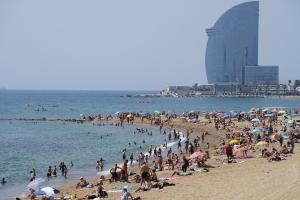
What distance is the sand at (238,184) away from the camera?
1698 cm

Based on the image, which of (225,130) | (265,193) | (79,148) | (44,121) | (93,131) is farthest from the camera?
(44,121)

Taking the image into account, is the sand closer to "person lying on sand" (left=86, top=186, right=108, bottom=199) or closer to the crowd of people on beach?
"person lying on sand" (left=86, top=186, right=108, bottom=199)

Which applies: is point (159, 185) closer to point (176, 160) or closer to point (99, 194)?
point (99, 194)

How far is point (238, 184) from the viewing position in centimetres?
1909

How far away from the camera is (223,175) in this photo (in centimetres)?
2200

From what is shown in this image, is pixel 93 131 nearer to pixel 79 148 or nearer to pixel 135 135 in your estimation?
pixel 135 135

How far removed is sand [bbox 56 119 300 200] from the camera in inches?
669

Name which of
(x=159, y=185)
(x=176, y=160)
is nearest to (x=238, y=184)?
(x=159, y=185)

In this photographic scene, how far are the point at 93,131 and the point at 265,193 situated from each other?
145 feet

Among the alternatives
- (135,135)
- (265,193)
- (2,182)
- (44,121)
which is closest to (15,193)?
(2,182)

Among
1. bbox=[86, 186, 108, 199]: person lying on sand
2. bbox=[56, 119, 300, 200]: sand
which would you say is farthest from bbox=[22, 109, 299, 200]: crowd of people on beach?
bbox=[56, 119, 300, 200]: sand

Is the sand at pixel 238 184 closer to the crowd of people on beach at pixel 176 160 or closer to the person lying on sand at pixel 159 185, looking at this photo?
the person lying on sand at pixel 159 185

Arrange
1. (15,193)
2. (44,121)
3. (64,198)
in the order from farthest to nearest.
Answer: (44,121)
(15,193)
(64,198)

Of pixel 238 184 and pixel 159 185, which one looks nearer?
pixel 238 184
